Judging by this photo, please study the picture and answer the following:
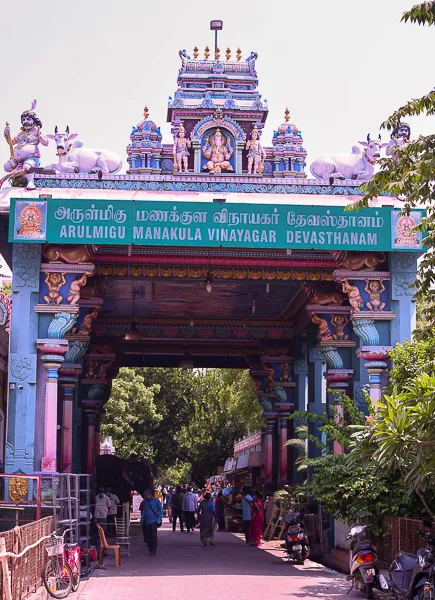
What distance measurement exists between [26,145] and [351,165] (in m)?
5.77

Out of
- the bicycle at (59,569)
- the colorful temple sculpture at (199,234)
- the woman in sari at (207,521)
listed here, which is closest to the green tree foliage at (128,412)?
the woman in sari at (207,521)

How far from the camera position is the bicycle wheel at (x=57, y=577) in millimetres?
11086

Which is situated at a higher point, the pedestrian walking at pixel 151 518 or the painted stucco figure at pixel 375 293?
the painted stucco figure at pixel 375 293

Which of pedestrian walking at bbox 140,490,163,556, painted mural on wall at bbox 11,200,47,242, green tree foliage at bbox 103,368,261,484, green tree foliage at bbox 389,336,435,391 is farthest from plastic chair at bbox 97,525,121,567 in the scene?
green tree foliage at bbox 103,368,261,484

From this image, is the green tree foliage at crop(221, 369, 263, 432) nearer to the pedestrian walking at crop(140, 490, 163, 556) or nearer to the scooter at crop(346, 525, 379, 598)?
the pedestrian walking at crop(140, 490, 163, 556)

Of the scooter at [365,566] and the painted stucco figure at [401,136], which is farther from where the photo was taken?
the painted stucco figure at [401,136]

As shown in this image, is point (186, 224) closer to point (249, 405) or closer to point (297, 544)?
point (297, 544)

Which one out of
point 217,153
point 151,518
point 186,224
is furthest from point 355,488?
point 217,153

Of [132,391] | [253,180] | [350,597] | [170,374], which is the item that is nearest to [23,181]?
[253,180]

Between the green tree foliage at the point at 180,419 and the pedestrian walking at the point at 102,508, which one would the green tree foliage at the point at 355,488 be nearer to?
the pedestrian walking at the point at 102,508

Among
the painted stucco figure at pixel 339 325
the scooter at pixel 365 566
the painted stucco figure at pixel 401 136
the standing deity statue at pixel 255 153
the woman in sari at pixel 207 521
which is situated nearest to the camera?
the scooter at pixel 365 566

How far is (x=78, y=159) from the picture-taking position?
16812mm

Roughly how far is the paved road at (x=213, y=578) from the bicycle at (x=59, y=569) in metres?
0.38

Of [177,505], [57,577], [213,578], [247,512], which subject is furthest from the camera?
[177,505]
